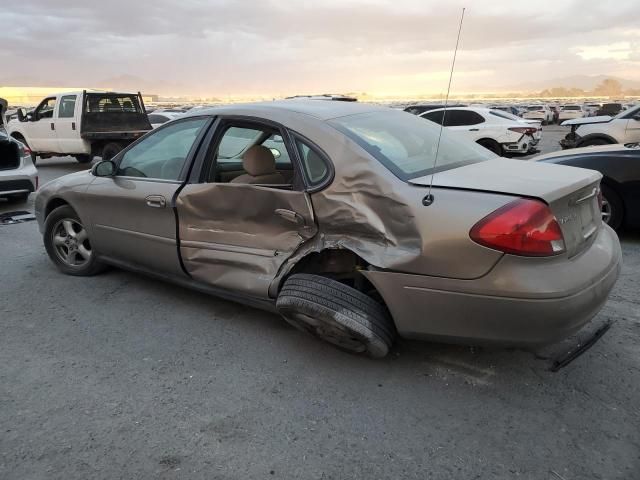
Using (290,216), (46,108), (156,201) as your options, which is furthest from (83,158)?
(290,216)

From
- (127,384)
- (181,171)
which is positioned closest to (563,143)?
(181,171)

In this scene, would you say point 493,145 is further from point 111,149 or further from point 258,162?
point 258,162

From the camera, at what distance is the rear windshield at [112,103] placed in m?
13.2

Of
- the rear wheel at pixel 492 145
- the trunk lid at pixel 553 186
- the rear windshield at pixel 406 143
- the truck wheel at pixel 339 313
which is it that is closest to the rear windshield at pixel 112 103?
the rear wheel at pixel 492 145

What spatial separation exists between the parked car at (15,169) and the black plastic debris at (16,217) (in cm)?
36

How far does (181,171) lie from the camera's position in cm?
385

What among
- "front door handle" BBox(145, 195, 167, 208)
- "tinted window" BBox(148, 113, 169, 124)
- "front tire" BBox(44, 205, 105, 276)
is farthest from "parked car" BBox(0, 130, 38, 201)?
"tinted window" BBox(148, 113, 169, 124)

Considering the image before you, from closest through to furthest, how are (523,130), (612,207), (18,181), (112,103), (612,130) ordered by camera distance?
(612,207) < (18,181) < (612,130) < (112,103) < (523,130)

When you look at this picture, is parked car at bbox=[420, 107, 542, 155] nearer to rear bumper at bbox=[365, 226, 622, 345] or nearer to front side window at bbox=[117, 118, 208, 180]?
front side window at bbox=[117, 118, 208, 180]

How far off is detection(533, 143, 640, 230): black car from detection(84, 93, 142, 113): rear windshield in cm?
1106

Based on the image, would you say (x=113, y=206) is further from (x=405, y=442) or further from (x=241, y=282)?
(x=405, y=442)

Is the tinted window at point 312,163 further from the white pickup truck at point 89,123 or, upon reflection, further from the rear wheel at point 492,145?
the rear wheel at point 492,145

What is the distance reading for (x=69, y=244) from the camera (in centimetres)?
484

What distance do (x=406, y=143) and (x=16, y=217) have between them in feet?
20.7
